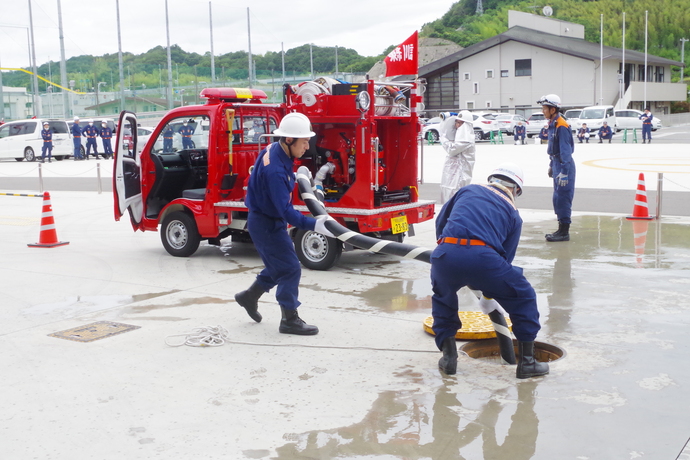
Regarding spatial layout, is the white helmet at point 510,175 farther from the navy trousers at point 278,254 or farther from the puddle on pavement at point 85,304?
the puddle on pavement at point 85,304

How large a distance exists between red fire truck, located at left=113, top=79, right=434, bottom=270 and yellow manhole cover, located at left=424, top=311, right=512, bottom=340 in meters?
2.55

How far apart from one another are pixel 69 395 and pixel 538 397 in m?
3.17

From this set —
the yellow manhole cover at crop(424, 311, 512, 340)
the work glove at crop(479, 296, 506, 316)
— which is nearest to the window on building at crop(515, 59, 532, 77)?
the yellow manhole cover at crop(424, 311, 512, 340)

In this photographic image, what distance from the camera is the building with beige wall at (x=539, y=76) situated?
2108 inches

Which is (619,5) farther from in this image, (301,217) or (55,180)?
(301,217)

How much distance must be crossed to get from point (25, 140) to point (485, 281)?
31206mm

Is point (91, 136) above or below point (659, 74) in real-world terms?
below

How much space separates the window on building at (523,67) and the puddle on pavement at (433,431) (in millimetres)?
53930

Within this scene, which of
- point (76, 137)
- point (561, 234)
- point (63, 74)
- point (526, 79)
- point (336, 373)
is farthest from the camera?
point (526, 79)

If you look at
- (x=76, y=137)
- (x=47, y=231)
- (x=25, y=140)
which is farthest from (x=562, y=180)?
(x=25, y=140)

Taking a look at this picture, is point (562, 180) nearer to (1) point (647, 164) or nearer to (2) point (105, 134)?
(1) point (647, 164)

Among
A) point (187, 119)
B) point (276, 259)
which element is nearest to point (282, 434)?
point (276, 259)

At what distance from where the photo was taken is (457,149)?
1066 centimetres

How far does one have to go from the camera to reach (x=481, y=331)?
231 inches
